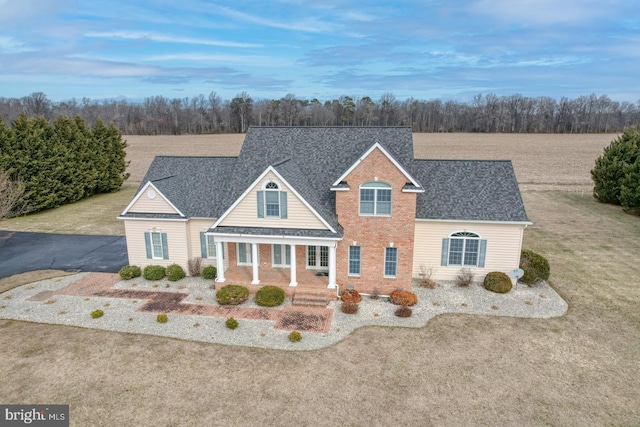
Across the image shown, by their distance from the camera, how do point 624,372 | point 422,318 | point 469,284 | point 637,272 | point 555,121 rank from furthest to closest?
point 555,121 < point 637,272 < point 469,284 < point 422,318 < point 624,372

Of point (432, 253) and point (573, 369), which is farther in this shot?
point (432, 253)

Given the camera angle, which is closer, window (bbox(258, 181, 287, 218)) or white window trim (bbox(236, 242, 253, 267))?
window (bbox(258, 181, 287, 218))

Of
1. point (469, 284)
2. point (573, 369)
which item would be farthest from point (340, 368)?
point (469, 284)

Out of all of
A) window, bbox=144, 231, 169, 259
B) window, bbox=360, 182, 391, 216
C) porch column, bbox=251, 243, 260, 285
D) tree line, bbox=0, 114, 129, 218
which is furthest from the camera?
tree line, bbox=0, 114, 129, 218

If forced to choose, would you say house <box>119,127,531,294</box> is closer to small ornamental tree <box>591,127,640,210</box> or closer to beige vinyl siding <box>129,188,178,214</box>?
beige vinyl siding <box>129,188,178,214</box>

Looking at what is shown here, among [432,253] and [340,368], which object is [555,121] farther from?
[340,368]

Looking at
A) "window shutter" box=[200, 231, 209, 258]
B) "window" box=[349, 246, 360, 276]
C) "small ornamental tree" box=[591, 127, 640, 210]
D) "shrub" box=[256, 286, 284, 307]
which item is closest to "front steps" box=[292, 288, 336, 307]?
"shrub" box=[256, 286, 284, 307]

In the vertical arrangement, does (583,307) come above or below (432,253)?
below
